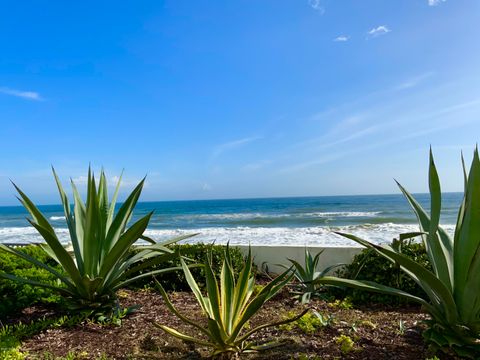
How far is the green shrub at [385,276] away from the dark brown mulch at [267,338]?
0.40m

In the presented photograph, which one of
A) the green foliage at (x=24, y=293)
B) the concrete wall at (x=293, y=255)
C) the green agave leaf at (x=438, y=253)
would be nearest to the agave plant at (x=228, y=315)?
the green agave leaf at (x=438, y=253)

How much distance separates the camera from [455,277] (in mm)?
2133

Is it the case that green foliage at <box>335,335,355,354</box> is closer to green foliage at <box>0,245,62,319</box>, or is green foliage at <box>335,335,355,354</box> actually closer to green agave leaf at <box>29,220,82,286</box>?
green agave leaf at <box>29,220,82,286</box>

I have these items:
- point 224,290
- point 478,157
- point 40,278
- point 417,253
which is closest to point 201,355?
point 224,290

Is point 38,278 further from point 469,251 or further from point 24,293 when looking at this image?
point 469,251

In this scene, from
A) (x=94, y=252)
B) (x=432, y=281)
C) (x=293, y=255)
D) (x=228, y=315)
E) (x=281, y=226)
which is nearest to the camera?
→ (x=432, y=281)

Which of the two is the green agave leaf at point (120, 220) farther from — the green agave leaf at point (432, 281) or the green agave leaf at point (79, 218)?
the green agave leaf at point (432, 281)

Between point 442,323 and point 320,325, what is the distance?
78 cm

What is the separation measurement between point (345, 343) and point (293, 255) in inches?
100

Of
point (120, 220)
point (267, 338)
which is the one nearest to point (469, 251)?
point (267, 338)

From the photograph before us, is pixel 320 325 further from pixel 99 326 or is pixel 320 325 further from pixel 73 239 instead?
pixel 73 239

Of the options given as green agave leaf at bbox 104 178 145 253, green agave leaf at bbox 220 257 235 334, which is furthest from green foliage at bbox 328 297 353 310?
green agave leaf at bbox 104 178 145 253

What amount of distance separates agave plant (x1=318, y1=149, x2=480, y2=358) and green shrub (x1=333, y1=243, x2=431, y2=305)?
4.10 ft

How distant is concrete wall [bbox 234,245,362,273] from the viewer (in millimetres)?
4480
